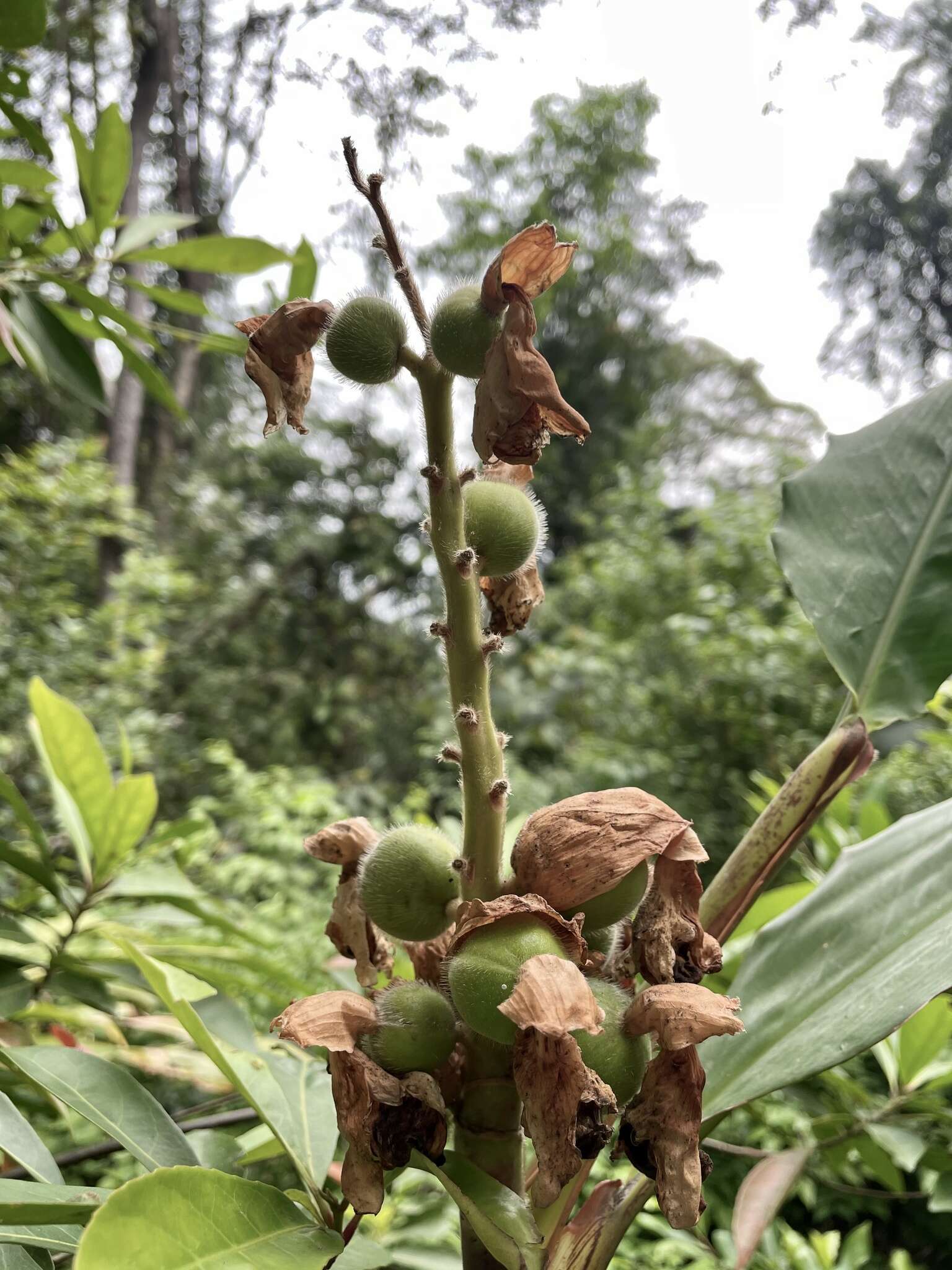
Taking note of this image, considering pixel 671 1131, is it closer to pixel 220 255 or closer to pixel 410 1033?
pixel 410 1033

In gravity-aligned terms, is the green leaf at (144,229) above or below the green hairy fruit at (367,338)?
above

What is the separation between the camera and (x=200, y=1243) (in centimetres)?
31

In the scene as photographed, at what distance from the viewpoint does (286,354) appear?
0.39m

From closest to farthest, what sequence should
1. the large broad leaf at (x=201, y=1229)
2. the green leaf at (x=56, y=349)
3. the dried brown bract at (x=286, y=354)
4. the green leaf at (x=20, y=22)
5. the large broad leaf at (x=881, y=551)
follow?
the large broad leaf at (x=201, y=1229)
the dried brown bract at (x=286, y=354)
the large broad leaf at (x=881, y=551)
the green leaf at (x=20, y=22)
the green leaf at (x=56, y=349)

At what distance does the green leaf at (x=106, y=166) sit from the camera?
97 centimetres

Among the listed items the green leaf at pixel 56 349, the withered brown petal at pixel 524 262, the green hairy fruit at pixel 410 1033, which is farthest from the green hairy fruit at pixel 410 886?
the green leaf at pixel 56 349

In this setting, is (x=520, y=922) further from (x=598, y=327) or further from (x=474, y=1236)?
(x=598, y=327)

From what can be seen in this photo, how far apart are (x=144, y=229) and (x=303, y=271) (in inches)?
11.7

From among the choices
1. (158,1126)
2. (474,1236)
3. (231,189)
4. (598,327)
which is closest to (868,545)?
(474,1236)

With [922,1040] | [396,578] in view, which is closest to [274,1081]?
[922,1040]

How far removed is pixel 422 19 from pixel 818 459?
165 inches

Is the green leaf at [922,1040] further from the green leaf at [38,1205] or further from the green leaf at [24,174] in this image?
the green leaf at [24,174]

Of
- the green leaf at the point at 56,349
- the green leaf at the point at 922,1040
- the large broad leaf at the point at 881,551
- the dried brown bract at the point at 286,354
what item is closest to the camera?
the dried brown bract at the point at 286,354

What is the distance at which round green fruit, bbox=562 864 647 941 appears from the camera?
0.38 meters
